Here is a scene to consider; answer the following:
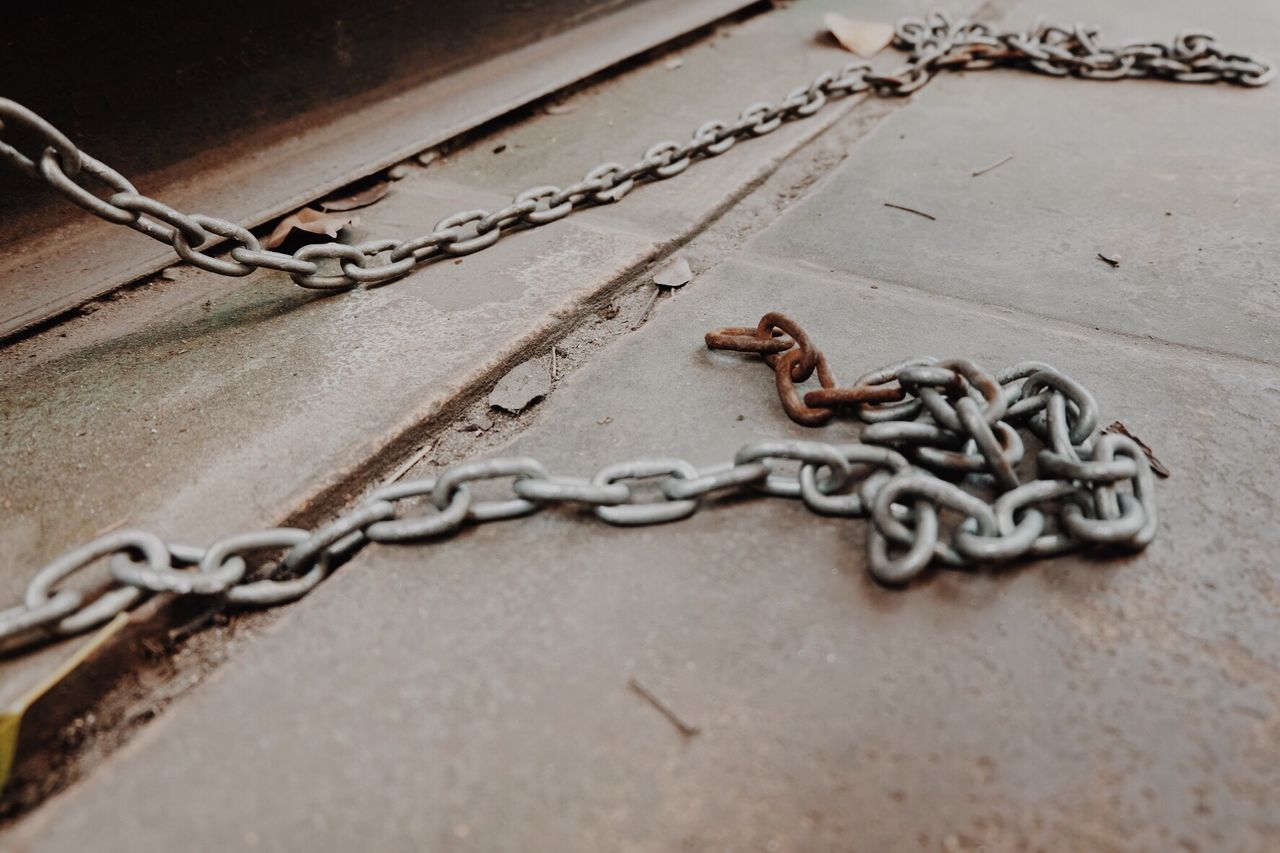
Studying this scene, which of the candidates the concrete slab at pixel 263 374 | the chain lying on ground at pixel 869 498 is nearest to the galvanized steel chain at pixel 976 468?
the chain lying on ground at pixel 869 498

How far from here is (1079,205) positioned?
1.89m

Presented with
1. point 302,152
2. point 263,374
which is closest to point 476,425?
point 263,374

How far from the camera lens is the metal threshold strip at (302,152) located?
1569 millimetres

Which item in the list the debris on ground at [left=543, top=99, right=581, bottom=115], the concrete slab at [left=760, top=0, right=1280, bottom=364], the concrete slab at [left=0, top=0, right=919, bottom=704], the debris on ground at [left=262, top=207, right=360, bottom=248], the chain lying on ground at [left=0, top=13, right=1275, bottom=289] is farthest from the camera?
the debris on ground at [left=543, top=99, right=581, bottom=115]

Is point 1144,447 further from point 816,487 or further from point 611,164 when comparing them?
point 611,164

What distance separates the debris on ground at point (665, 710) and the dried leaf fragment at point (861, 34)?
269 cm

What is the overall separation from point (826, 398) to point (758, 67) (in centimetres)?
200

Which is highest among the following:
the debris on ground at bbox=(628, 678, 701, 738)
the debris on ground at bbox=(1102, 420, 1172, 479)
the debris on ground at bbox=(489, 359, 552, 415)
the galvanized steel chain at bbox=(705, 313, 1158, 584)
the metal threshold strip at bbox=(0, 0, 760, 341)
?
the metal threshold strip at bbox=(0, 0, 760, 341)

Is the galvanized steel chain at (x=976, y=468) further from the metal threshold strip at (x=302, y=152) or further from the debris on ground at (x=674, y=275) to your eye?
the metal threshold strip at (x=302, y=152)

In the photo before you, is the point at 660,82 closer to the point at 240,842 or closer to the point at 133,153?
the point at 133,153

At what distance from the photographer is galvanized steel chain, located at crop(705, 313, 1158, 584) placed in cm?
100

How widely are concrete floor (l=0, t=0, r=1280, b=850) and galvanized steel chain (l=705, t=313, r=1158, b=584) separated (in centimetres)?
5

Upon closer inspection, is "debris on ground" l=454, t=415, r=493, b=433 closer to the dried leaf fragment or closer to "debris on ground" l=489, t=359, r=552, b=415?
"debris on ground" l=489, t=359, r=552, b=415

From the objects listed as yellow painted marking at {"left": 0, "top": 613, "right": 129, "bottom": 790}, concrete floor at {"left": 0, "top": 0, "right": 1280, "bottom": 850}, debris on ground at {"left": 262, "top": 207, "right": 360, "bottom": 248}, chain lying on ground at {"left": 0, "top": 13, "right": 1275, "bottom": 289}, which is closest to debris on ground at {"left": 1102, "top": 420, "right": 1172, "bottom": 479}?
concrete floor at {"left": 0, "top": 0, "right": 1280, "bottom": 850}
